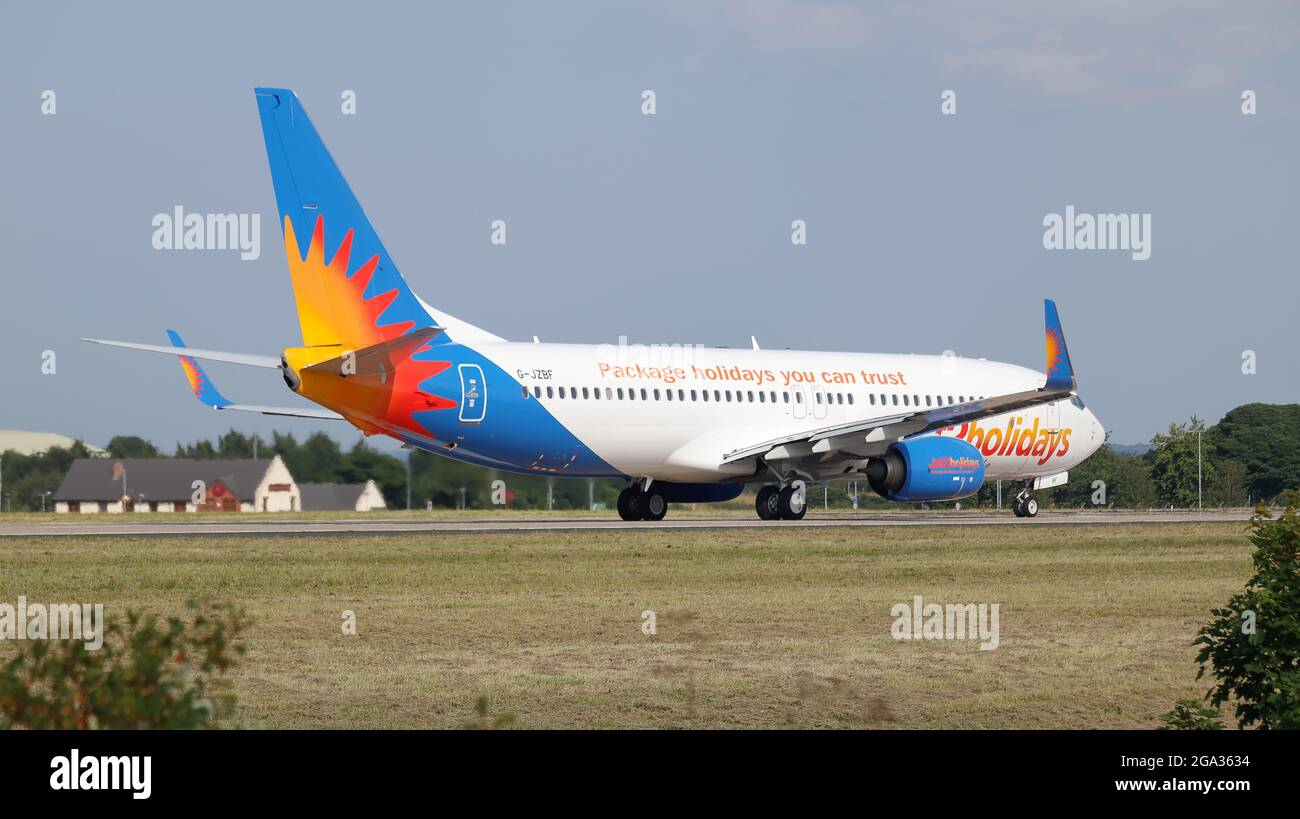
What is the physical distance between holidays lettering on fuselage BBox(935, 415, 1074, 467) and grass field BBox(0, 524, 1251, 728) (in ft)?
34.5

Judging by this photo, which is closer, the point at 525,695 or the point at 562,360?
the point at 525,695

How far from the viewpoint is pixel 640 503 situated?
131 ft

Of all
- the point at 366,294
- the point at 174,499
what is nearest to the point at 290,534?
the point at 366,294

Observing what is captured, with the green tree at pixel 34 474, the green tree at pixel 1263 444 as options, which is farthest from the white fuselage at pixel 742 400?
the green tree at pixel 34 474

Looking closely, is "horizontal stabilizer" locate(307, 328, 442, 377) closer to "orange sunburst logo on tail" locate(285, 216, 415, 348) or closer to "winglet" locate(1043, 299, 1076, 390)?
"orange sunburst logo on tail" locate(285, 216, 415, 348)

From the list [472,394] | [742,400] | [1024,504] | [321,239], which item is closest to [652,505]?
[742,400]

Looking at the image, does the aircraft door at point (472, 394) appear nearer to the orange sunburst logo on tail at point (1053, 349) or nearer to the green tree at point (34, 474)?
the orange sunburst logo on tail at point (1053, 349)

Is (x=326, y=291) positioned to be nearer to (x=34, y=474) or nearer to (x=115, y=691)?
(x=115, y=691)

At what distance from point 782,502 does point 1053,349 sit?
312 inches

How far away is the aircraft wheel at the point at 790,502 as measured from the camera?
3922cm

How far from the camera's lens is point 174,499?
62688 mm
